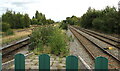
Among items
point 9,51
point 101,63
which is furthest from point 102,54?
point 101,63

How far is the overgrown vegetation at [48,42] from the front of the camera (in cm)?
941

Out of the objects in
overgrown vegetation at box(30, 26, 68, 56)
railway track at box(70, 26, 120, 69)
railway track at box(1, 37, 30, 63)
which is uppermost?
overgrown vegetation at box(30, 26, 68, 56)

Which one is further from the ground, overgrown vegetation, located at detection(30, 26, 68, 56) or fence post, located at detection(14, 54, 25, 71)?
fence post, located at detection(14, 54, 25, 71)

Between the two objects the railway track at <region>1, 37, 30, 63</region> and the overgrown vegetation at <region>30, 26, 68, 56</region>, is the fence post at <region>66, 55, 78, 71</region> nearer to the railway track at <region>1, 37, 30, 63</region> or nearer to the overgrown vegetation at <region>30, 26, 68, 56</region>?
the overgrown vegetation at <region>30, 26, 68, 56</region>

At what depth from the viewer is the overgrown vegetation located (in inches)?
371

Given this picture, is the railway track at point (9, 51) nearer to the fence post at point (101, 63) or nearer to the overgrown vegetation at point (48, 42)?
the overgrown vegetation at point (48, 42)

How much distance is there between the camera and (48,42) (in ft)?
39.2

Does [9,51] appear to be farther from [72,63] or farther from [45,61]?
[72,63]

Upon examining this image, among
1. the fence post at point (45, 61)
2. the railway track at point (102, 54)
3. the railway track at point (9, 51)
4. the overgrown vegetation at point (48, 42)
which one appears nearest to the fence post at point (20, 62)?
the fence post at point (45, 61)

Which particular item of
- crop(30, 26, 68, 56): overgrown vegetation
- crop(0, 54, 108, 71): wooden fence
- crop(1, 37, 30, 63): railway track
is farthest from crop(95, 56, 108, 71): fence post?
crop(1, 37, 30, 63): railway track

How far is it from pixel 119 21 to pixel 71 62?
22678 mm

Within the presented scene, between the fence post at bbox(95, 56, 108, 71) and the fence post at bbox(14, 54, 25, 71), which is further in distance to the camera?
the fence post at bbox(14, 54, 25, 71)

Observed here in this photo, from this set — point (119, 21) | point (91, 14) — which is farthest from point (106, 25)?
point (91, 14)

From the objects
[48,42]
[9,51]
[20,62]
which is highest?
[20,62]
